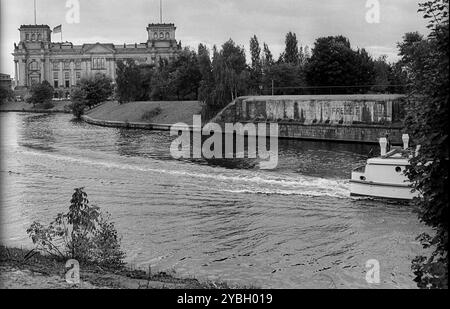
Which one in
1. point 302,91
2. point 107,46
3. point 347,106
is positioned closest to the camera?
point 347,106

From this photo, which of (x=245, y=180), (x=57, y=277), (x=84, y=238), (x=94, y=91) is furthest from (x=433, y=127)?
(x=94, y=91)

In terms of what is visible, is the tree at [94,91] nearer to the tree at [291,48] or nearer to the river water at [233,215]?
the tree at [291,48]

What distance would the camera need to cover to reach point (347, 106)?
180 ft

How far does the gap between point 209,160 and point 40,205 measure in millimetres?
16729

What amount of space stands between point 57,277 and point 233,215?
39.8 feet

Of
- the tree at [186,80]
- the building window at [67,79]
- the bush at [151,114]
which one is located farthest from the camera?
the building window at [67,79]

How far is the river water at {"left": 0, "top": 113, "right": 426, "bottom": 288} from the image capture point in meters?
16.4

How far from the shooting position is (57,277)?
11.2m

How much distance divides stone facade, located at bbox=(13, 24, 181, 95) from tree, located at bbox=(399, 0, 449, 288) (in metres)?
169

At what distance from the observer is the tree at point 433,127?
841 centimetres

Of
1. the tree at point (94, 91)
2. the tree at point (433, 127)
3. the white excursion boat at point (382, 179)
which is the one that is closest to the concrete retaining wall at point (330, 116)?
the white excursion boat at point (382, 179)

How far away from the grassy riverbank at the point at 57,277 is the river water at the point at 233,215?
10.6 ft
